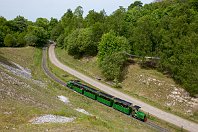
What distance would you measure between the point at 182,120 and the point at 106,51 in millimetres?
35635

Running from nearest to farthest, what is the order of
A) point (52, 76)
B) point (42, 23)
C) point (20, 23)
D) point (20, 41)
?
point (52, 76) < point (20, 41) < point (20, 23) < point (42, 23)

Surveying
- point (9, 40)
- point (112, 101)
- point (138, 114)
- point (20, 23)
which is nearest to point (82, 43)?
point (9, 40)

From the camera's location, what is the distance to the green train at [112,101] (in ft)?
193

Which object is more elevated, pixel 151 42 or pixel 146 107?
pixel 151 42

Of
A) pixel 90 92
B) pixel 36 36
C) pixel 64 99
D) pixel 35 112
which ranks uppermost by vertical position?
pixel 36 36

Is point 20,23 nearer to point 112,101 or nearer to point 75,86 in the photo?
point 75,86

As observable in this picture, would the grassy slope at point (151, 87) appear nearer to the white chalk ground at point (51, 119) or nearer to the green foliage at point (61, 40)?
the white chalk ground at point (51, 119)

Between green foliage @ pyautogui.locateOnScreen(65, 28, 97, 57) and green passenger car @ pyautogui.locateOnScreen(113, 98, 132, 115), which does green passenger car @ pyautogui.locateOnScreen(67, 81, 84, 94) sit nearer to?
green passenger car @ pyautogui.locateOnScreen(113, 98, 132, 115)

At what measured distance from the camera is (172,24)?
76750 mm

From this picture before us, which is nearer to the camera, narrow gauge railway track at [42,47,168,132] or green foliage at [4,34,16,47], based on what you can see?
narrow gauge railway track at [42,47,168,132]

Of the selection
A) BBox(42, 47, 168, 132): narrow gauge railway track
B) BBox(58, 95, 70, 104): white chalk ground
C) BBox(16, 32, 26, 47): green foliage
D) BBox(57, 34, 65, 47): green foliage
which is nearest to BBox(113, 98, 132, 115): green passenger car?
BBox(42, 47, 168, 132): narrow gauge railway track

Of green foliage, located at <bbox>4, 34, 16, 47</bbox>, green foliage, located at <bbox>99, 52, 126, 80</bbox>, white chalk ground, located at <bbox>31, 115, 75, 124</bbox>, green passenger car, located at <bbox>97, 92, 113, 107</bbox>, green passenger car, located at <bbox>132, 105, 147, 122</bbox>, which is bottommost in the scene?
green passenger car, located at <bbox>132, 105, 147, 122</bbox>

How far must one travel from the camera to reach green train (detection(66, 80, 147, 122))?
58.8 metres

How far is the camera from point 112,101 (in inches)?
2516
